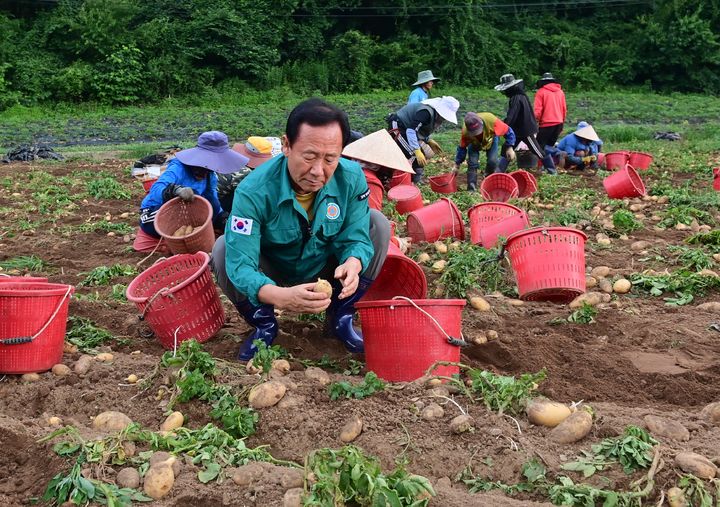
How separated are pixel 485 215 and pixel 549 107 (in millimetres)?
6313

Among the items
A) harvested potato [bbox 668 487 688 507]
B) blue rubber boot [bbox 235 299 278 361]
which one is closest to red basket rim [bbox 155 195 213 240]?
blue rubber boot [bbox 235 299 278 361]

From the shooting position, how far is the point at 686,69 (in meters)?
32.3

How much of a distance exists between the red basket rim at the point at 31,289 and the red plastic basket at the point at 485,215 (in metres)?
2.95

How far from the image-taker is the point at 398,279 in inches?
149

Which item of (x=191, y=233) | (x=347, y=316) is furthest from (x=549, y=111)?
(x=347, y=316)

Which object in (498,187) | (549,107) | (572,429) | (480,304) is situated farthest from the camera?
(549,107)

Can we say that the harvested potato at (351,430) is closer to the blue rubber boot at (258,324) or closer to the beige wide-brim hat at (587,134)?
the blue rubber boot at (258,324)

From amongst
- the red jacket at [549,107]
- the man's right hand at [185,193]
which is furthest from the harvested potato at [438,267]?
the red jacket at [549,107]

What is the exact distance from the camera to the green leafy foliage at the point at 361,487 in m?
1.87

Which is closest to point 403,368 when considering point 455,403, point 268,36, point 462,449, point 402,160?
point 455,403

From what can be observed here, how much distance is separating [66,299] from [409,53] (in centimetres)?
2863

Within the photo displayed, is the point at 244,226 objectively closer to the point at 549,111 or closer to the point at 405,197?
the point at 405,197

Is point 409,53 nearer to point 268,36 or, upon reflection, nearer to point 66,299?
point 268,36

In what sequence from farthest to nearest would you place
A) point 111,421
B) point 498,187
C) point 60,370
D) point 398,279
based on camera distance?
point 498,187 → point 398,279 → point 60,370 → point 111,421
